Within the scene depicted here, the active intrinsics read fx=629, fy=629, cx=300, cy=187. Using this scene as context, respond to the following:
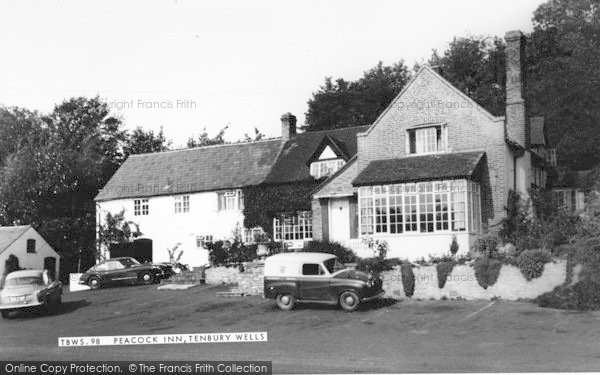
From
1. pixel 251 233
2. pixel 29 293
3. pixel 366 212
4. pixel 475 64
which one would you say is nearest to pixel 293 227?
pixel 251 233

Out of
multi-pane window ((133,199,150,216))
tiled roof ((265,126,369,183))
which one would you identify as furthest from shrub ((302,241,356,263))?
multi-pane window ((133,199,150,216))

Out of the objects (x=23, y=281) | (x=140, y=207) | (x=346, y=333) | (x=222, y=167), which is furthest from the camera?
(x=140, y=207)

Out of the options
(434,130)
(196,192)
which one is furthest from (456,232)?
(196,192)

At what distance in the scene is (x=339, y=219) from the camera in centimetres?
3086

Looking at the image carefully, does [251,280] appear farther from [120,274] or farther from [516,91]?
[516,91]

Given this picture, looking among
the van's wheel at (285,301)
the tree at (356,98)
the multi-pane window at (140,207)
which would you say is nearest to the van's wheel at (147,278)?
the multi-pane window at (140,207)

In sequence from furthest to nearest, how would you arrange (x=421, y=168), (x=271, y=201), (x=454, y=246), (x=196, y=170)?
1. (x=196, y=170)
2. (x=271, y=201)
3. (x=421, y=168)
4. (x=454, y=246)

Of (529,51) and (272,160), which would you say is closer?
(272,160)

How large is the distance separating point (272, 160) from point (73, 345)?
2413 centimetres

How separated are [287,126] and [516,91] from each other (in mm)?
15360

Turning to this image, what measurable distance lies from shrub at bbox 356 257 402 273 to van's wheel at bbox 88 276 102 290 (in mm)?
15407

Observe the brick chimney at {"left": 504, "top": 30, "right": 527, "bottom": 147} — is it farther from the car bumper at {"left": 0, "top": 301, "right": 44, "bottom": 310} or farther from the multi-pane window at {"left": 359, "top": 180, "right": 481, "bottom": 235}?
the car bumper at {"left": 0, "top": 301, "right": 44, "bottom": 310}

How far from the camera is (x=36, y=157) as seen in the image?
49656mm

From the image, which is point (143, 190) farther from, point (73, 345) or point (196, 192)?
point (73, 345)
